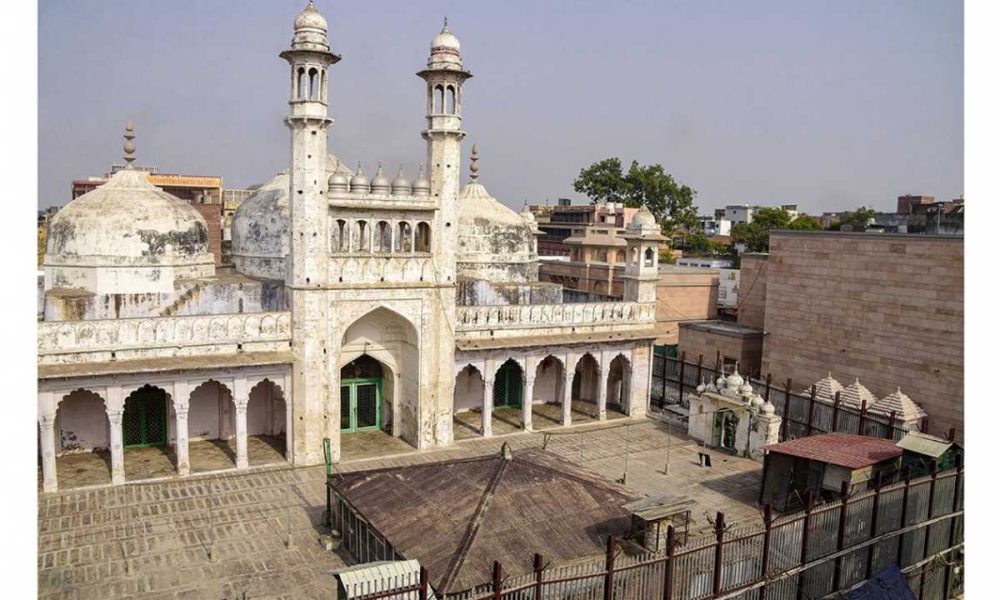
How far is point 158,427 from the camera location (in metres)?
17.9

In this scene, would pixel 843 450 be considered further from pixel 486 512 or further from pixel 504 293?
pixel 504 293

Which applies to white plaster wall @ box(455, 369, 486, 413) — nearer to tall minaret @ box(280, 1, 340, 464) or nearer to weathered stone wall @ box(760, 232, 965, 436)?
tall minaret @ box(280, 1, 340, 464)

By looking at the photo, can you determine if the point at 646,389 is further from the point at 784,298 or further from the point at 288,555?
the point at 288,555

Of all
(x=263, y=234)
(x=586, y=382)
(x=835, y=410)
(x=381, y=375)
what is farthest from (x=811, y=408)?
(x=263, y=234)

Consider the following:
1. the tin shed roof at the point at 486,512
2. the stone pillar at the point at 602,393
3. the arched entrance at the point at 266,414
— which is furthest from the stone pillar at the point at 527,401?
the tin shed roof at the point at 486,512

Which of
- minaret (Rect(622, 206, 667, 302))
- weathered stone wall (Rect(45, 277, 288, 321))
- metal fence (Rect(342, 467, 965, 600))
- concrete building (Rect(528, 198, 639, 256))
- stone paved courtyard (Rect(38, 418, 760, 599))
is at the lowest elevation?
stone paved courtyard (Rect(38, 418, 760, 599))

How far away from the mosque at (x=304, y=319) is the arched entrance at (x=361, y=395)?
3 centimetres

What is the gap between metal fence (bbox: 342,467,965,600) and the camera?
9.18 m

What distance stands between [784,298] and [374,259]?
11.9m

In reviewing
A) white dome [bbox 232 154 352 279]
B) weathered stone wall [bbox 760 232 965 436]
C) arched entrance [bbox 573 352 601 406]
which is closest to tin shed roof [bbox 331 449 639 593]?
white dome [bbox 232 154 352 279]

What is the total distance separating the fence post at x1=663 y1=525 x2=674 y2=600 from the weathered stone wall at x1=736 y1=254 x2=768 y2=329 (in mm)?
17717

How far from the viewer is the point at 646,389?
72.2ft

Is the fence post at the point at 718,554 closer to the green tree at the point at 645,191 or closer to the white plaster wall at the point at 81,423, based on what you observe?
the white plaster wall at the point at 81,423

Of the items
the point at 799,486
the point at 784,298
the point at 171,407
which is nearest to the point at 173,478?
the point at 171,407
